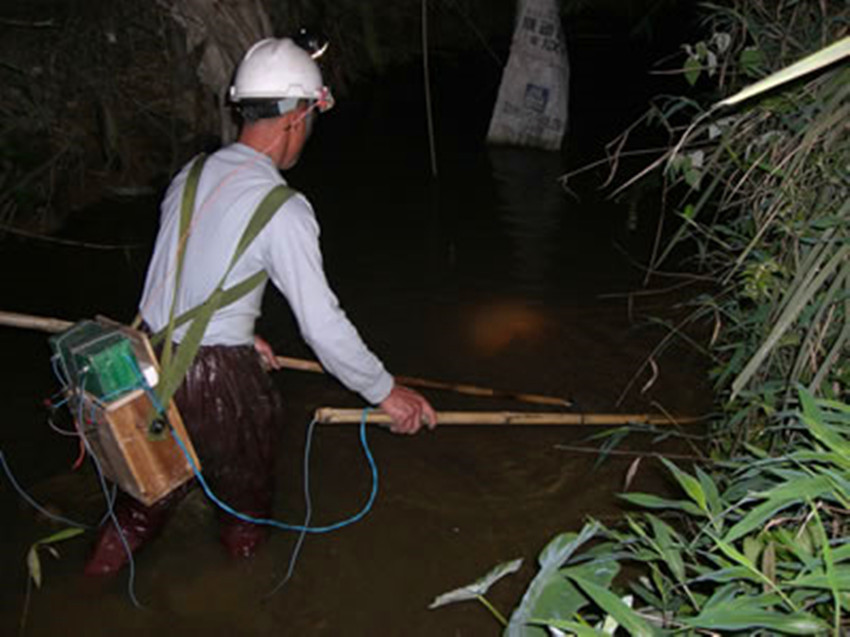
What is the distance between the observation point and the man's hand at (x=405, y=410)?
114 inches

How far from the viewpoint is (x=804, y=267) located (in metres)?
2.32

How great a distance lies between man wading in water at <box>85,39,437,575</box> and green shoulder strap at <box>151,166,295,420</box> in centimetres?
3

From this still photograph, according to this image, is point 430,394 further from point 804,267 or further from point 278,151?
point 804,267

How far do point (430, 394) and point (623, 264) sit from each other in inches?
111

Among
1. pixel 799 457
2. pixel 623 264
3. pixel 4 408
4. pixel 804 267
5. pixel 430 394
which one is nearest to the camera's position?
pixel 799 457

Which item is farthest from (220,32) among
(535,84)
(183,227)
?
(183,227)

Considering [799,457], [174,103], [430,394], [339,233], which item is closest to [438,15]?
[174,103]

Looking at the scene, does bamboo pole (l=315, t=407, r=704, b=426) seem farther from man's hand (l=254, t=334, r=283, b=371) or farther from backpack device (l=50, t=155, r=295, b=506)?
backpack device (l=50, t=155, r=295, b=506)

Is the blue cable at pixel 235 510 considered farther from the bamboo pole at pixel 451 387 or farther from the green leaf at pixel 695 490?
the green leaf at pixel 695 490

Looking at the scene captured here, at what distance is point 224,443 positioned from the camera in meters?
2.89

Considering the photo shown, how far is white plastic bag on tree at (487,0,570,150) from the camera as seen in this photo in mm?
9719

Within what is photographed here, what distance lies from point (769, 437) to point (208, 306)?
7.22ft

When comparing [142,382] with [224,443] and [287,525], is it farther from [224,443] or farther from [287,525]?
[287,525]

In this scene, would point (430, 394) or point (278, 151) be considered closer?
point (278, 151)
